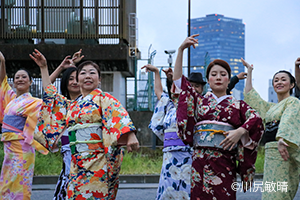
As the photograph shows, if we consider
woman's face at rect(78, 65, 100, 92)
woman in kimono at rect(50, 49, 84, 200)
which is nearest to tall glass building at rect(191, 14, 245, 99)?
woman in kimono at rect(50, 49, 84, 200)

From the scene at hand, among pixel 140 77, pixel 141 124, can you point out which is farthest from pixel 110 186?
pixel 140 77

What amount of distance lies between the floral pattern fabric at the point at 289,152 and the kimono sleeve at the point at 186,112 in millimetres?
1371

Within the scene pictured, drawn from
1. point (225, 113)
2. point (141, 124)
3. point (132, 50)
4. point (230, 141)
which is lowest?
point (141, 124)

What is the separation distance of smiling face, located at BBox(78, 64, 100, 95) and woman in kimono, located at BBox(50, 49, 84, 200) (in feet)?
2.78

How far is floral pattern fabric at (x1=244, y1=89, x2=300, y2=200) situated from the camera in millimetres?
4867

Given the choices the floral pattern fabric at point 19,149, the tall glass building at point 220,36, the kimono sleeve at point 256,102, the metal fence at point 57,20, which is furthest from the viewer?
the tall glass building at point 220,36

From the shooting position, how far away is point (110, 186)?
13.7ft

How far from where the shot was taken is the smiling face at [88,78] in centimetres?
435

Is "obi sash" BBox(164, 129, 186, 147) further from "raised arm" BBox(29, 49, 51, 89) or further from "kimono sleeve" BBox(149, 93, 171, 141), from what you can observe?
"raised arm" BBox(29, 49, 51, 89)

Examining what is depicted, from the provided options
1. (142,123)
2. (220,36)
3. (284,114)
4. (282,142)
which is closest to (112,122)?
(282,142)

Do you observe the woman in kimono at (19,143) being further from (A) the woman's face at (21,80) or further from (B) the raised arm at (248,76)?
(B) the raised arm at (248,76)

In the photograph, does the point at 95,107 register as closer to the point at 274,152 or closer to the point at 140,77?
the point at 274,152

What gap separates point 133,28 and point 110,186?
1329 centimetres

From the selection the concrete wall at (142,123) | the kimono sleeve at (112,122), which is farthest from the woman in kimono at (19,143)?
the concrete wall at (142,123)
